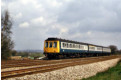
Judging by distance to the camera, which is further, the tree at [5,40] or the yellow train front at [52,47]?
the yellow train front at [52,47]

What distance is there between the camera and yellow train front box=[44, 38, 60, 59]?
2086 centimetres

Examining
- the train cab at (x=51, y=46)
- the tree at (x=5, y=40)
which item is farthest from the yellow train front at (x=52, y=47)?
the tree at (x=5, y=40)

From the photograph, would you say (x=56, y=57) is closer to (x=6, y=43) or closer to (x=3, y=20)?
(x=3, y=20)

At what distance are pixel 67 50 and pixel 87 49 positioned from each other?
11.5 meters

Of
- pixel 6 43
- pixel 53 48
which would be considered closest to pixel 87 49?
pixel 53 48

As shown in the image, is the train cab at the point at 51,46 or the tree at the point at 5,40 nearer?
the tree at the point at 5,40

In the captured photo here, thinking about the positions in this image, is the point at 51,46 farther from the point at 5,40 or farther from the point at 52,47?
the point at 5,40

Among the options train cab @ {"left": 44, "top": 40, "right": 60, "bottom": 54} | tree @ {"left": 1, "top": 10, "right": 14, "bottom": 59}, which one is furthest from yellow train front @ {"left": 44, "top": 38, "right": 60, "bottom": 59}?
tree @ {"left": 1, "top": 10, "right": 14, "bottom": 59}

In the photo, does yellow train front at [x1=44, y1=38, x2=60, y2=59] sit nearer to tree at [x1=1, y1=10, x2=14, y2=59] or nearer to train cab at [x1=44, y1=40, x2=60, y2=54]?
train cab at [x1=44, y1=40, x2=60, y2=54]

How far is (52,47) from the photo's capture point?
21219 mm

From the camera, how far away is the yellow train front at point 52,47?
821 inches

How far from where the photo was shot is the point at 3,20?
13234 millimetres

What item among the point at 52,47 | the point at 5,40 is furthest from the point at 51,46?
the point at 5,40

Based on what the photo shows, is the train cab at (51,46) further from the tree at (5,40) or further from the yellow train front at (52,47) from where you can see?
the tree at (5,40)
